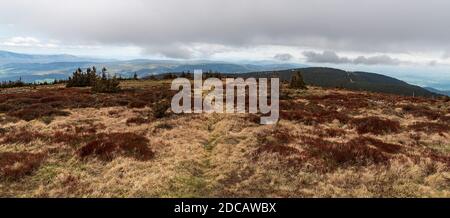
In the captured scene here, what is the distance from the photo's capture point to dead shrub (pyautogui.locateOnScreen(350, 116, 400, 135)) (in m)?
26.0

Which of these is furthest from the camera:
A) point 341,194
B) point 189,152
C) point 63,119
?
point 63,119

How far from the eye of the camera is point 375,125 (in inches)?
1064

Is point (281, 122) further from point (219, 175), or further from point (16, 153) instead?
point (16, 153)

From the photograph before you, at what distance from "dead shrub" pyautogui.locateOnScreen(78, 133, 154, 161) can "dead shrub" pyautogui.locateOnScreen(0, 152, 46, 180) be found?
1982mm

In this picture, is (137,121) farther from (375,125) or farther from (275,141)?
(375,125)

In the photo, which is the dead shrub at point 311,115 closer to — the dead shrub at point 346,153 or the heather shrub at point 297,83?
the dead shrub at point 346,153

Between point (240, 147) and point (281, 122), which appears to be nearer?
point (240, 147)

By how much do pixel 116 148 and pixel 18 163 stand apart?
4.33 metres

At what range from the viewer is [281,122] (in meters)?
28.0

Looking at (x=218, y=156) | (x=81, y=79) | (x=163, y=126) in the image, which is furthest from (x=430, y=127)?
(x=81, y=79)

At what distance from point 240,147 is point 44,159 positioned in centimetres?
959

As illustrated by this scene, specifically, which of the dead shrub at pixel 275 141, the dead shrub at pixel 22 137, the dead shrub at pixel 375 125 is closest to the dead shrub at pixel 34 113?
the dead shrub at pixel 22 137

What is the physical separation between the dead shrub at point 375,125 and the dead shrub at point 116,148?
567 inches
